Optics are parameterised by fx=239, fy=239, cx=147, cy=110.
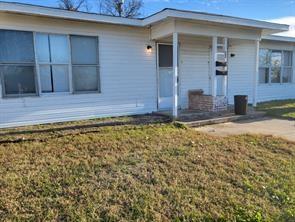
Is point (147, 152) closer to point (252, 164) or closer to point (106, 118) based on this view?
point (252, 164)

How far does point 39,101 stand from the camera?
22.5 feet

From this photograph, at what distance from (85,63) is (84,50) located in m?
0.40

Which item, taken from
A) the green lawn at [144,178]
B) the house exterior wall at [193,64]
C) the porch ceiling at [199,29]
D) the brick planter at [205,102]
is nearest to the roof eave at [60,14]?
the porch ceiling at [199,29]

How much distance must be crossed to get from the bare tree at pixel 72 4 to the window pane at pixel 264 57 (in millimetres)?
18314

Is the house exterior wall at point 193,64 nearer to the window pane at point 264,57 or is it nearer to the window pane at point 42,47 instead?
the window pane at point 264,57

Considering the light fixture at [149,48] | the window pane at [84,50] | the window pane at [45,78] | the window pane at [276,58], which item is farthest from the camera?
the window pane at [276,58]

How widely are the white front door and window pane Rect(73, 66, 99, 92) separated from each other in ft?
8.12

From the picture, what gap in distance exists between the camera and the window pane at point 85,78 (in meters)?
7.37

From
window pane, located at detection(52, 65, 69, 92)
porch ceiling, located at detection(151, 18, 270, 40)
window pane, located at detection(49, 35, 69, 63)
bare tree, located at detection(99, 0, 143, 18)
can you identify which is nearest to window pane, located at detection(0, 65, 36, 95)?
window pane, located at detection(52, 65, 69, 92)

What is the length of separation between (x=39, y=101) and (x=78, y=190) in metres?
4.27

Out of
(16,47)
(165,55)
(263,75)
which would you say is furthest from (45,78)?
(263,75)

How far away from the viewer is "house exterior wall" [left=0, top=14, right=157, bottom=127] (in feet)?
21.6

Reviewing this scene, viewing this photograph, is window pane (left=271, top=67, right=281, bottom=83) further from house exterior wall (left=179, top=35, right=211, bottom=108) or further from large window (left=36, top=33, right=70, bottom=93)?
large window (left=36, top=33, right=70, bottom=93)

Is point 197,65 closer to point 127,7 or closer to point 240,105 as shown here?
point 240,105
